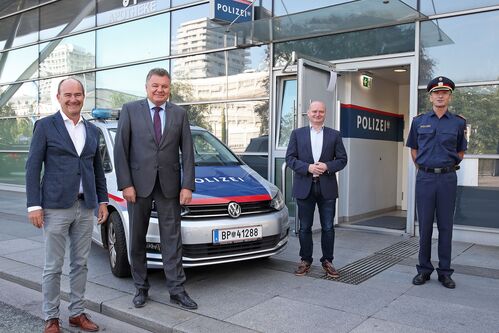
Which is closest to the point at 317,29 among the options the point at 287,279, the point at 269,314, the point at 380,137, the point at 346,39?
the point at 346,39

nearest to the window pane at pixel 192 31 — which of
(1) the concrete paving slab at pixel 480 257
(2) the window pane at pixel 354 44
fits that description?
(2) the window pane at pixel 354 44

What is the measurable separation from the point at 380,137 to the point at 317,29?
106 inches

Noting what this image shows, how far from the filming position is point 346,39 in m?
8.34

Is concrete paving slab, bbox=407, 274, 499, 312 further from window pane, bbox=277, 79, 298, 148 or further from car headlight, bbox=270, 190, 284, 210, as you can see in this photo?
window pane, bbox=277, 79, 298, 148

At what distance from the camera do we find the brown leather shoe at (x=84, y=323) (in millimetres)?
4137

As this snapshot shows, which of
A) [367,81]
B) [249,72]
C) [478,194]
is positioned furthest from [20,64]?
[478,194]

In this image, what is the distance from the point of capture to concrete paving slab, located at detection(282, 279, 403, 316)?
4480mm

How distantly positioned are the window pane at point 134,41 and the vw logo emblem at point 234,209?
7.06 meters

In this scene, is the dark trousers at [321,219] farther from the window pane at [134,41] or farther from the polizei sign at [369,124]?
the window pane at [134,41]

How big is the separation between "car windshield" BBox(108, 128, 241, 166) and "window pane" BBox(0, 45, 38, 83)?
10.9 metres

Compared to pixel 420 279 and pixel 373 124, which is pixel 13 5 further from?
pixel 420 279

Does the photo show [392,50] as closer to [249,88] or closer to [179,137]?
[249,88]

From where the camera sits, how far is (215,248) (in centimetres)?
501

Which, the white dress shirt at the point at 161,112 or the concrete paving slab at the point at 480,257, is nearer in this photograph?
the white dress shirt at the point at 161,112
